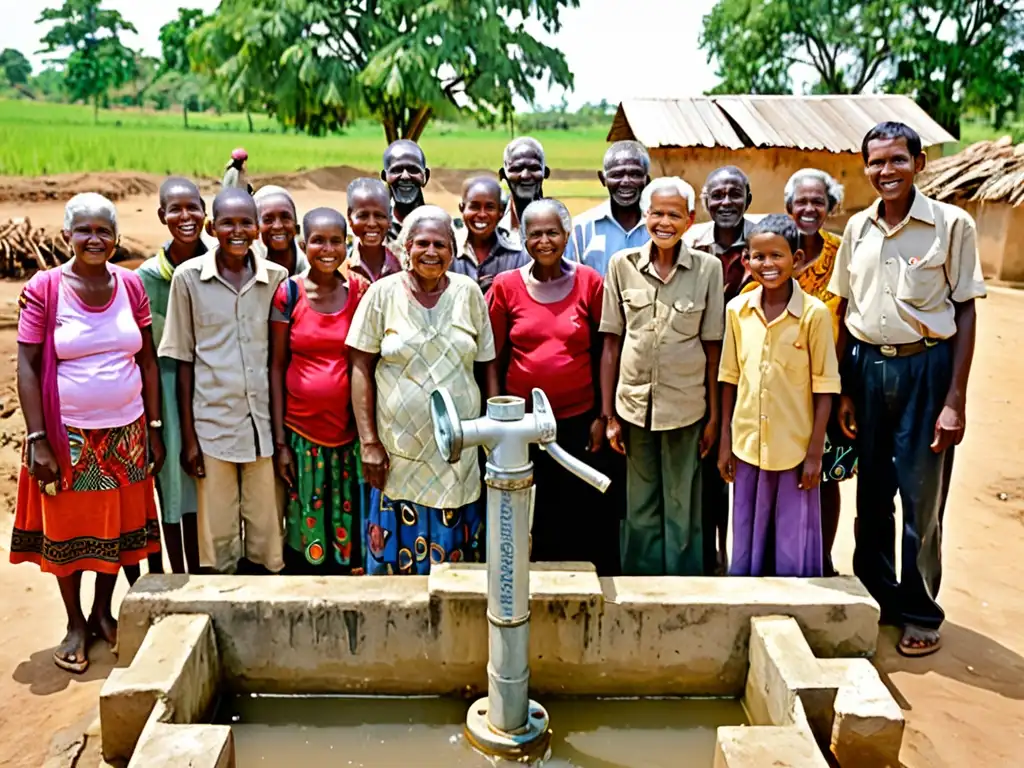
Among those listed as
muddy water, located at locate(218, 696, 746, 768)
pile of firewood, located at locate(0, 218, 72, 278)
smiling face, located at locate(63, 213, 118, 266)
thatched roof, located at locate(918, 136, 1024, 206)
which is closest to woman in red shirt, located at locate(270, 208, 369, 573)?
smiling face, located at locate(63, 213, 118, 266)

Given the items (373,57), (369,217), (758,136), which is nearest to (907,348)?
(369,217)

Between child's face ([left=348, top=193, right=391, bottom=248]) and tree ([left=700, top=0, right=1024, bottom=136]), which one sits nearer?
child's face ([left=348, top=193, right=391, bottom=248])

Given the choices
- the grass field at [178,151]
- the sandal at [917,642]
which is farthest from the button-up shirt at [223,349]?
the grass field at [178,151]

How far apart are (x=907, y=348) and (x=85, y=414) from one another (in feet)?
9.00

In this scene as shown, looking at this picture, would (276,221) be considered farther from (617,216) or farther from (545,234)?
(617,216)

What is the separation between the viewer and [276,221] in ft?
11.3

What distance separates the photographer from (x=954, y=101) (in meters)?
21.1

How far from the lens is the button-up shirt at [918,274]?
305cm

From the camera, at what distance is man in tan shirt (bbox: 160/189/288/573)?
10.0 ft

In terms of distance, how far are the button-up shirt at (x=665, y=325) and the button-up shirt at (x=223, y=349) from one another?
1.19m

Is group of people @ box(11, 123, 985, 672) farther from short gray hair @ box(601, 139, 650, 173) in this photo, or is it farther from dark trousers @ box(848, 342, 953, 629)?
short gray hair @ box(601, 139, 650, 173)

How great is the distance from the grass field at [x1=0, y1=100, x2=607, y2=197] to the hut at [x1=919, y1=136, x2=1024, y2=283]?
454 inches

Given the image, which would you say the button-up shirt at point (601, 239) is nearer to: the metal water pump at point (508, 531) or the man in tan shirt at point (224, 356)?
the man in tan shirt at point (224, 356)

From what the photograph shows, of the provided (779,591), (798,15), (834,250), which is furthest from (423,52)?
(779,591)
